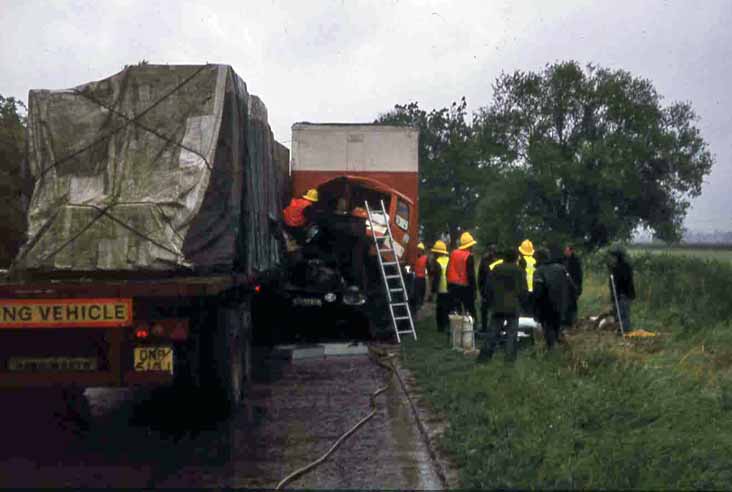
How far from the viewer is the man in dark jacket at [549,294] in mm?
13594

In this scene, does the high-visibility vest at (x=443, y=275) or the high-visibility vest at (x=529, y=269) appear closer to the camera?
the high-visibility vest at (x=529, y=269)

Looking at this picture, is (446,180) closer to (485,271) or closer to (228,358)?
(485,271)

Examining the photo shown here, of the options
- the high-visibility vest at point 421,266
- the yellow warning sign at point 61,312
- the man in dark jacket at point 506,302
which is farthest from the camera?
the high-visibility vest at point 421,266

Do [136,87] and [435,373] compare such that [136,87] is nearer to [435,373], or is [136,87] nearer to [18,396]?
[18,396]

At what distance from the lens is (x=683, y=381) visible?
11.0 meters

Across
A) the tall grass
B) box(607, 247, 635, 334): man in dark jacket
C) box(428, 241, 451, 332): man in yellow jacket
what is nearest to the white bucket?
the tall grass

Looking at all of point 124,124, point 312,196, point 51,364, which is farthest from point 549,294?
point 51,364

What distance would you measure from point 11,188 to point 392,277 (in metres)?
7.35

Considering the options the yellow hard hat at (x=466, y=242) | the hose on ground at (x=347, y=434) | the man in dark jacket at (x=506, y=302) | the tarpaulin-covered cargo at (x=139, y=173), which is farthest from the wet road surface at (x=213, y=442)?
the yellow hard hat at (x=466, y=242)

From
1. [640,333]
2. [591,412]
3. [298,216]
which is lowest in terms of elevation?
[591,412]

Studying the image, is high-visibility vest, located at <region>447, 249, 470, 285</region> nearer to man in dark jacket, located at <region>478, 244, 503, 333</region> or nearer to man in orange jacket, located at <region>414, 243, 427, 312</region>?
man in dark jacket, located at <region>478, 244, 503, 333</region>

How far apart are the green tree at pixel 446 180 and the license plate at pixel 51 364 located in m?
60.3

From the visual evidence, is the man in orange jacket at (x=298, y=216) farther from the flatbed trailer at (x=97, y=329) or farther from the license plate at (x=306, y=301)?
the flatbed trailer at (x=97, y=329)

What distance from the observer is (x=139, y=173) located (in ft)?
31.8
